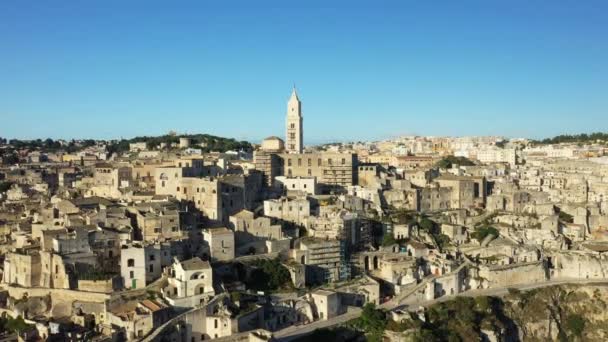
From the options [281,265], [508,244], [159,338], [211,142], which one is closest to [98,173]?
[281,265]

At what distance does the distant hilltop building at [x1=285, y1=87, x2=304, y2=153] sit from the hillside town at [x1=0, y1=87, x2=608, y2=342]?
11.3 ft

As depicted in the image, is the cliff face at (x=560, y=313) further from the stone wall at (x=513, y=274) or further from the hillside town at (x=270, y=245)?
the stone wall at (x=513, y=274)

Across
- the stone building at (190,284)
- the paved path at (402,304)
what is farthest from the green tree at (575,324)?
the stone building at (190,284)

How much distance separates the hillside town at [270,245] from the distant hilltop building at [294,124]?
3.44 metres

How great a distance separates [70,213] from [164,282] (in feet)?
27.1

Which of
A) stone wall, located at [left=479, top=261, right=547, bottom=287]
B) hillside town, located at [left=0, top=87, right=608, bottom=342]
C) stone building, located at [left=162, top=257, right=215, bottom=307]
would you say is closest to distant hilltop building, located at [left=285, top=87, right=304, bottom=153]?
hillside town, located at [left=0, top=87, right=608, bottom=342]

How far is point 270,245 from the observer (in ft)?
111

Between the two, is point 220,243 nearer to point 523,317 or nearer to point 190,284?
point 190,284

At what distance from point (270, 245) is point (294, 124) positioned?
26029 millimetres

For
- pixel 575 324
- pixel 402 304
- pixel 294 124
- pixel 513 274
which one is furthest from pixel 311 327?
pixel 294 124

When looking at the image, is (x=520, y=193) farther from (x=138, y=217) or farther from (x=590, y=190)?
(x=138, y=217)

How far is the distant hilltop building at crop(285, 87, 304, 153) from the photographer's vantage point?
58.7m

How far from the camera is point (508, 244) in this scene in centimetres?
4056

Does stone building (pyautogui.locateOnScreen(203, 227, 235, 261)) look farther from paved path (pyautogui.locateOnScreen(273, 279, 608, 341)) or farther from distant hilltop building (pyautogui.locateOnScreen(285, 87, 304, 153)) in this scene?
distant hilltop building (pyautogui.locateOnScreen(285, 87, 304, 153))
